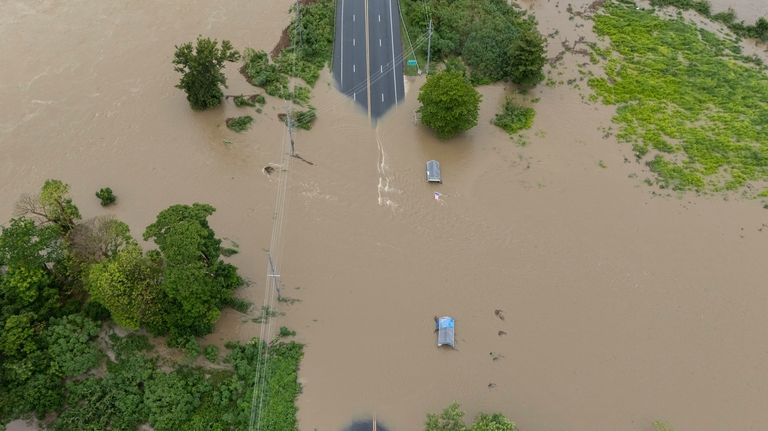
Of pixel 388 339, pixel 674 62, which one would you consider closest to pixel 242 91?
pixel 388 339

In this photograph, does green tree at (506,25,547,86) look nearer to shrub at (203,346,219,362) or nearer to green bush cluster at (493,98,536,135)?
green bush cluster at (493,98,536,135)

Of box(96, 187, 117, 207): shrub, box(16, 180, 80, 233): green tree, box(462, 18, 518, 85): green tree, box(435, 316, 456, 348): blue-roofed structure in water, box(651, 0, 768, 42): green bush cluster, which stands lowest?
box(435, 316, 456, 348): blue-roofed structure in water

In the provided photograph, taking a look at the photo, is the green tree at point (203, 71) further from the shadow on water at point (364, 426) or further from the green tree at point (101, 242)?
the shadow on water at point (364, 426)

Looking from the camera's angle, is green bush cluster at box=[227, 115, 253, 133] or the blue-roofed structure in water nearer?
the blue-roofed structure in water

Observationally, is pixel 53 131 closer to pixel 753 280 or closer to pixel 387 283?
pixel 387 283

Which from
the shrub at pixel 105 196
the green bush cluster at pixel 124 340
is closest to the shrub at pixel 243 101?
the shrub at pixel 105 196

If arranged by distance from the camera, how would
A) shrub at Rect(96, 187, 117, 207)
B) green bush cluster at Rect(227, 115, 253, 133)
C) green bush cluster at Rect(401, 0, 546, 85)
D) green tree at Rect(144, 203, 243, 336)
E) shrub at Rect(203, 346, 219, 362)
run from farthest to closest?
green bush cluster at Rect(401, 0, 546, 85) → green bush cluster at Rect(227, 115, 253, 133) → shrub at Rect(96, 187, 117, 207) → shrub at Rect(203, 346, 219, 362) → green tree at Rect(144, 203, 243, 336)

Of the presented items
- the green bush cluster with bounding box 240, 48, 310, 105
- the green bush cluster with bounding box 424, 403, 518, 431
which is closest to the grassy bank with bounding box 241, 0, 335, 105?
the green bush cluster with bounding box 240, 48, 310, 105
